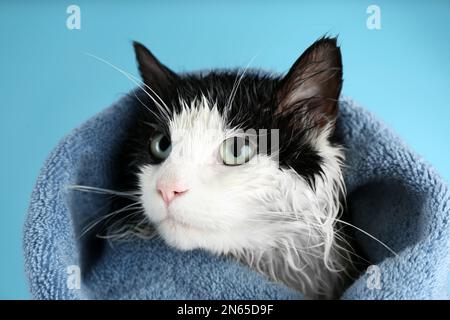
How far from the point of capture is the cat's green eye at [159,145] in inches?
30.8

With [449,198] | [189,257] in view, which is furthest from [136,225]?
[449,198]

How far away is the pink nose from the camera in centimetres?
64

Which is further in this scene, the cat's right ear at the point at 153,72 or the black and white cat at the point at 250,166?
the cat's right ear at the point at 153,72

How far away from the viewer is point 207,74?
0.88 m

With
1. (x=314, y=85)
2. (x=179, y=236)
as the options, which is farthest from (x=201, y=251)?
(x=314, y=85)

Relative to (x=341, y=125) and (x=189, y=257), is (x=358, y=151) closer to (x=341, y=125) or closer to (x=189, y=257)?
(x=341, y=125)

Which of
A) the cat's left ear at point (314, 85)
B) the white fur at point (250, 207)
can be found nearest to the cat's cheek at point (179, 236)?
the white fur at point (250, 207)

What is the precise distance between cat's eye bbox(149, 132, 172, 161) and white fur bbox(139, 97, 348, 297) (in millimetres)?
31

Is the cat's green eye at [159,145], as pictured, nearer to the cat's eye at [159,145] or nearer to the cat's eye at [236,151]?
the cat's eye at [159,145]

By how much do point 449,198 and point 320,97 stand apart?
217 millimetres

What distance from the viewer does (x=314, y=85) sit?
729mm
